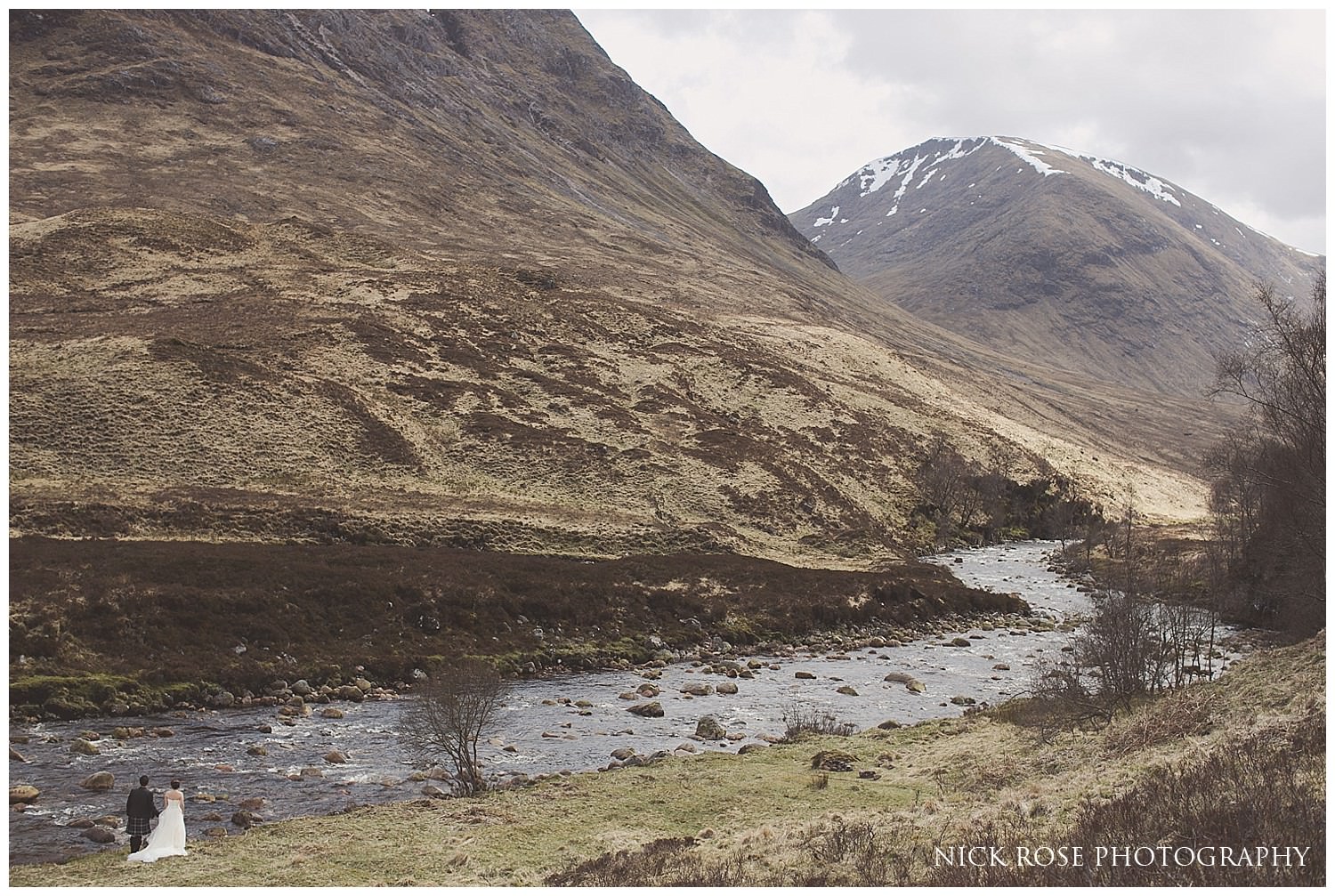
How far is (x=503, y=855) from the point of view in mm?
18656

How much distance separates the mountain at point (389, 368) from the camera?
207 ft

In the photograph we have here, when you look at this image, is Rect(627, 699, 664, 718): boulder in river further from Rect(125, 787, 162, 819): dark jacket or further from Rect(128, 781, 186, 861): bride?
Rect(125, 787, 162, 819): dark jacket

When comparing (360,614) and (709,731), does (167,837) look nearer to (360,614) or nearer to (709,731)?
(709,731)

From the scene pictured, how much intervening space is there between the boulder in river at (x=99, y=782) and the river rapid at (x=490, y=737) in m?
0.23

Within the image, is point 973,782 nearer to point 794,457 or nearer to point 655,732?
point 655,732

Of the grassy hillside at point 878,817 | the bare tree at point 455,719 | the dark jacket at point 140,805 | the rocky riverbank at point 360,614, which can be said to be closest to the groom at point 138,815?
the dark jacket at point 140,805

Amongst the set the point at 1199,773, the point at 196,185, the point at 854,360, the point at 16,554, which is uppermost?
the point at 196,185

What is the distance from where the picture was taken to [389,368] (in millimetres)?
84125

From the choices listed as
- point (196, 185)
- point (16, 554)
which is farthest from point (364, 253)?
point (16, 554)

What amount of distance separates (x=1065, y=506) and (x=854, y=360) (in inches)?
1414

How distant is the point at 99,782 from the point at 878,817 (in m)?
21.4

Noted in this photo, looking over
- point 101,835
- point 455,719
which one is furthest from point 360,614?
point 101,835

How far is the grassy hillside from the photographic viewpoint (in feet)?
46.6

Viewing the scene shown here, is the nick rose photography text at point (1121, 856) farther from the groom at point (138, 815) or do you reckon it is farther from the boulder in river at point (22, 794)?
the boulder in river at point (22, 794)
